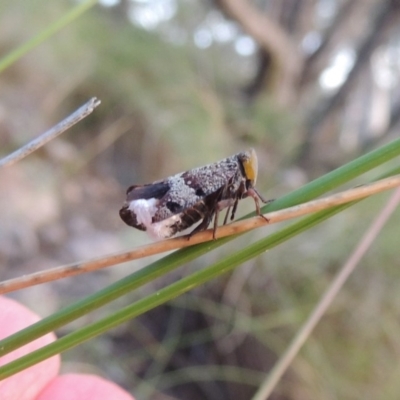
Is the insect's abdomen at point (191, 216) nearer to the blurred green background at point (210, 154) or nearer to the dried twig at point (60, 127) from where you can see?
the dried twig at point (60, 127)

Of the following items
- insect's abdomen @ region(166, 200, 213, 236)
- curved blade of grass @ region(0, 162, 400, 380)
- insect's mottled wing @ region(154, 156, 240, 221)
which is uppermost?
insect's mottled wing @ region(154, 156, 240, 221)

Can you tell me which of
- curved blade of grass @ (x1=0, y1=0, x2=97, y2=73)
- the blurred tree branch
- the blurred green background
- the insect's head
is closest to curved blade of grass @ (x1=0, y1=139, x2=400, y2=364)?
the insect's head

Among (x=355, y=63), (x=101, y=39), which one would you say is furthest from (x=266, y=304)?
(x=355, y=63)

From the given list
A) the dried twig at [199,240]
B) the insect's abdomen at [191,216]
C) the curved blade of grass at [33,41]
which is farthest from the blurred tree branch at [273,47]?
the dried twig at [199,240]

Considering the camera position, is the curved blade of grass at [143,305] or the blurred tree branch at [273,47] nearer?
the curved blade of grass at [143,305]

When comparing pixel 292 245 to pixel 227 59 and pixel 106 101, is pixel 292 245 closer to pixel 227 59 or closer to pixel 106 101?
pixel 106 101

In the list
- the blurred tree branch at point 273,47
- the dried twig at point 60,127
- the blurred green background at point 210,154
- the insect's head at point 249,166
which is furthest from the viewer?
the blurred tree branch at point 273,47

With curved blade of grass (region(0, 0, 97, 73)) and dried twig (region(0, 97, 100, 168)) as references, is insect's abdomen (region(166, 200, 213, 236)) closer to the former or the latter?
dried twig (region(0, 97, 100, 168))
